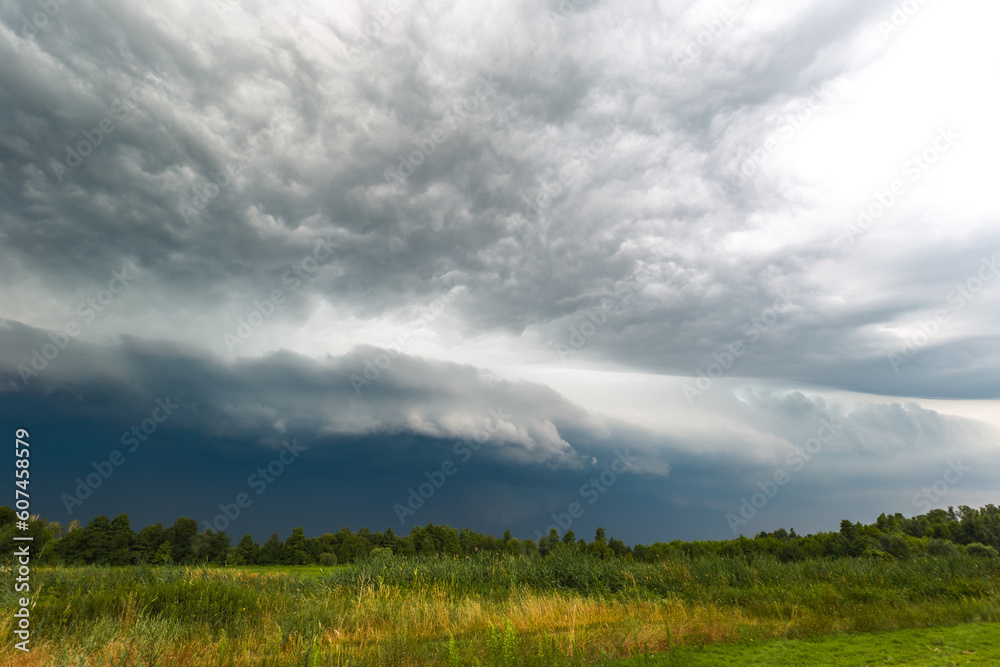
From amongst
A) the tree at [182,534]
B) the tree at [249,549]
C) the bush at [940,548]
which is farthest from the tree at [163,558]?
the bush at [940,548]

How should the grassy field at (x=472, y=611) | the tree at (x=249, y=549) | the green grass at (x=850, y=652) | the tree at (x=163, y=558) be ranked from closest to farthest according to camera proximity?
the green grass at (x=850, y=652) → the grassy field at (x=472, y=611) → the tree at (x=163, y=558) → the tree at (x=249, y=549)

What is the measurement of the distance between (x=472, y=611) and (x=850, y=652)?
34.5 feet

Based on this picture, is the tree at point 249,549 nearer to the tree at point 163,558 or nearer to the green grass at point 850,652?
the tree at point 163,558

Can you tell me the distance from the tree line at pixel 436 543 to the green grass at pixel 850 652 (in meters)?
18.3

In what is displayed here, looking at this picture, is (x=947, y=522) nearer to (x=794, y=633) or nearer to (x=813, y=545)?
(x=813, y=545)

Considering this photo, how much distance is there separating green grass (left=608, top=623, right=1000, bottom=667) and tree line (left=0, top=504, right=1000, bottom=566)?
18.3 meters

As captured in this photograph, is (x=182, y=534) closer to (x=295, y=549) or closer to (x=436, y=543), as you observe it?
(x=295, y=549)

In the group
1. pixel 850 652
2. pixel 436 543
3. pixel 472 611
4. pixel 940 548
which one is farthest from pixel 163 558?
pixel 940 548

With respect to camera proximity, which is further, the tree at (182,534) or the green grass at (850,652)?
the tree at (182,534)

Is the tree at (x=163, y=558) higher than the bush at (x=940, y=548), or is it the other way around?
the tree at (x=163, y=558)

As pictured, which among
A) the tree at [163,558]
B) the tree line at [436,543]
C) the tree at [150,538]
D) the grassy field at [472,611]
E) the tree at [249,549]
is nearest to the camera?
the grassy field at [472,611]

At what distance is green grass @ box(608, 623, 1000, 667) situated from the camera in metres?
8.38

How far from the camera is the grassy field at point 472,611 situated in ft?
31.6

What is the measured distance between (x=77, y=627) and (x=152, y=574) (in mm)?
6259
